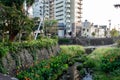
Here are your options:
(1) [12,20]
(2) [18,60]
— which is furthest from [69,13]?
(2) [18,60]

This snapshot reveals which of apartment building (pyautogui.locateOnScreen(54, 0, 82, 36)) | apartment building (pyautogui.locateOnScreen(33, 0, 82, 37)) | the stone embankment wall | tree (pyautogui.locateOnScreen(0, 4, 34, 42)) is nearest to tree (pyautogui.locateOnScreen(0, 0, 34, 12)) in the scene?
tree (pyautogui.locateOnScreen(0, 4, 34, 42))

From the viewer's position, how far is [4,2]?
90.1 ft

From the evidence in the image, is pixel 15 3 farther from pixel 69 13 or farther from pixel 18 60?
pixel 69 13

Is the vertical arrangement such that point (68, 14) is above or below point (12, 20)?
above

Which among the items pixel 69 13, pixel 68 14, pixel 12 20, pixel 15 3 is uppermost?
pixel 69 13

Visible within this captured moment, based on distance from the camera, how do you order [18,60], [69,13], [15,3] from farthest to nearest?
[69,13]
[15,3]
[18,60]

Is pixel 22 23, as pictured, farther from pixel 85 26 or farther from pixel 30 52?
pixel 85 26

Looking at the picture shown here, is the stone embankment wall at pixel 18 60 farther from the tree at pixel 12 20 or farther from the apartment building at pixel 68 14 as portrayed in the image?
the apartment building at pixel 68 14

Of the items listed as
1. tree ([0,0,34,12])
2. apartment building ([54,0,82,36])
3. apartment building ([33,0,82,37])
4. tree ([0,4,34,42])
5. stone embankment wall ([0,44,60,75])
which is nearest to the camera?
stone embankment wall ([0,44,60,75])

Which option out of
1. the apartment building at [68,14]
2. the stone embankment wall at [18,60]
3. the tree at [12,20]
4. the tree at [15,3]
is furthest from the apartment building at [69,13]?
the stone embankment wall at [18,60]

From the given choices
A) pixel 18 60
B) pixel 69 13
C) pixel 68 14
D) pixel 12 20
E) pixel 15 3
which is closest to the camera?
pixel 18 60

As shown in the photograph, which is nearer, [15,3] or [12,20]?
[12,20]

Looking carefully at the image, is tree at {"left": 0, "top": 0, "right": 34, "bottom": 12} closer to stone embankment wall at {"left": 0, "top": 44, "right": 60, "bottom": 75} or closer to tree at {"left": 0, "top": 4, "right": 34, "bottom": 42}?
tree at {"left": 0, "top": 4, "right": 34, "bottom": 42}

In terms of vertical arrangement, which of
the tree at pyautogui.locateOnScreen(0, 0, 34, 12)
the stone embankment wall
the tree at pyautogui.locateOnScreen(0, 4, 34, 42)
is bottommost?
the stone embankment wall
